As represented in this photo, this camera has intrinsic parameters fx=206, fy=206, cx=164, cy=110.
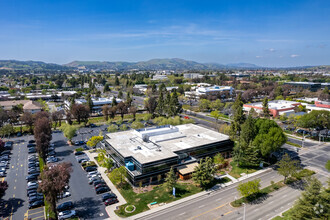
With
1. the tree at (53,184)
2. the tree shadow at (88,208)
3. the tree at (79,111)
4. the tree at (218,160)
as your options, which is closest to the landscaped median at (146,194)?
the tree shadow at (88,208)

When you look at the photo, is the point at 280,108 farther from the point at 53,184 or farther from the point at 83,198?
the point at 53,184

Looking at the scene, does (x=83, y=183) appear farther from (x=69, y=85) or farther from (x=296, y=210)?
(x=69, y=85)

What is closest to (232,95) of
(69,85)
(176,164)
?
(176,164)

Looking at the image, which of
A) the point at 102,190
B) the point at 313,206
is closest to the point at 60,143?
the point at 102,190

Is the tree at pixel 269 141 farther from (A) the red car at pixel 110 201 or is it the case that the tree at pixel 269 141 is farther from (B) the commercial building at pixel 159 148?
(A) the red car at pixel 110 201

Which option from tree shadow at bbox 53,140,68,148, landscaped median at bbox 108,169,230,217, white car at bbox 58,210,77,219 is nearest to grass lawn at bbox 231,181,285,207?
landscaped median at bbox 108,169,230,217
